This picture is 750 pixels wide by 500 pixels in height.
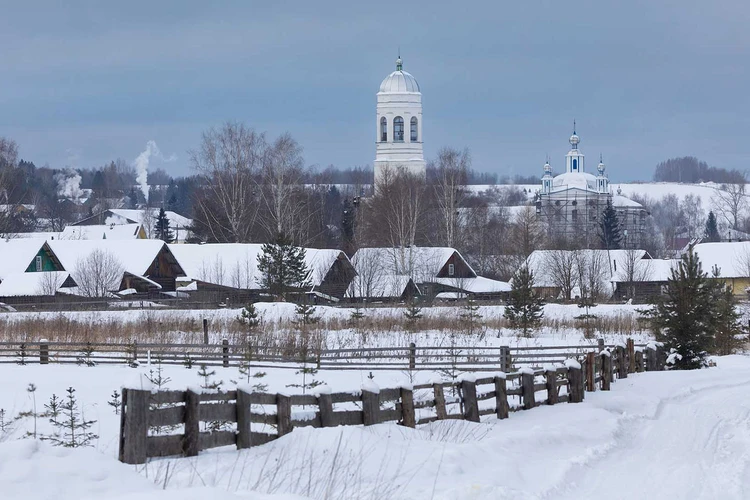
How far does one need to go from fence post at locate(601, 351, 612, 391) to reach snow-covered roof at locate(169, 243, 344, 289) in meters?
47.6

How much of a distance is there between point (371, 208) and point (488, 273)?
14.4 meters

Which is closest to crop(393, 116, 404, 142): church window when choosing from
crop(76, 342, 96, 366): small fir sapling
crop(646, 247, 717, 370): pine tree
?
crop(76, 342, 96, 366): small fir sapling

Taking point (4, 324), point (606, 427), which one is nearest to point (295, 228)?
point (4, 324)

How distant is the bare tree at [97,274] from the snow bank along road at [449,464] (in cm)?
5317

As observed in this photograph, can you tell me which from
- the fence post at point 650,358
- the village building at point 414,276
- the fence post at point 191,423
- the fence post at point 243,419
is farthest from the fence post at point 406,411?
the village building at point 414,276

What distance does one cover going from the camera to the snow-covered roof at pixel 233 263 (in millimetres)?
73625

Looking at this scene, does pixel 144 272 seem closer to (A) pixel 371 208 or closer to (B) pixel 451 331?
(A) pixel 371 208

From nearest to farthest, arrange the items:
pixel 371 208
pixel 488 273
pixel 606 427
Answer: pixel 606 427
pixel 371 208
pixel 488 273

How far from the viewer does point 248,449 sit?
42.0 feet

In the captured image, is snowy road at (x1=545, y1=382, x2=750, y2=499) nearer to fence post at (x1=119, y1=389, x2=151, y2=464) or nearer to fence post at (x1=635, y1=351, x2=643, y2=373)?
fence post at (x1=119, y1=389, x2=151, y2=464)

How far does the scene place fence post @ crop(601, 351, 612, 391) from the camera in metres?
24.0

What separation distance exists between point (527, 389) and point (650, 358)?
14726 mm

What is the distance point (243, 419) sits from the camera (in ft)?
41.9

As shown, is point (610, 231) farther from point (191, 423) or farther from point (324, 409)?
point (191, 423)
